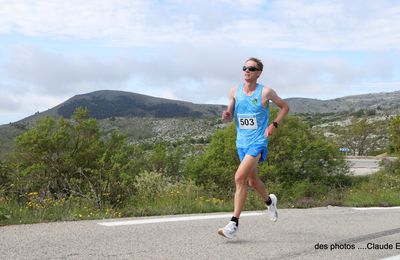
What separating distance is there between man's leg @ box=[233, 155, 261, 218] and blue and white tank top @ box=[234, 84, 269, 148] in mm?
193

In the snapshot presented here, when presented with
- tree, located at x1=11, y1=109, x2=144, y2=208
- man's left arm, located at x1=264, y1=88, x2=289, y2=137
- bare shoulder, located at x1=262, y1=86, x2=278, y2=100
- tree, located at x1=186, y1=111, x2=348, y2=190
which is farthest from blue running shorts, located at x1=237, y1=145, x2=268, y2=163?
tree, located at x1=186, y1=111, x2=348, y2=190

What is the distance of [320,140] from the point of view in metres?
32.9

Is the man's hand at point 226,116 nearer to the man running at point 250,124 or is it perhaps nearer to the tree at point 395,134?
the man running at point 250,124

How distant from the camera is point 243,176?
591 centimetres

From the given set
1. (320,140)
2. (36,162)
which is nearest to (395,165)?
(320,140)

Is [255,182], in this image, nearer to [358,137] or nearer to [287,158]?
[287,158]

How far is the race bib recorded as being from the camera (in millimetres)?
5992

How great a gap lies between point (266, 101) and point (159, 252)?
2.19 metres

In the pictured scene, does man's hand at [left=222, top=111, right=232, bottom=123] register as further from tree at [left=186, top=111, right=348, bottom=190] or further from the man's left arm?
tree at [left=186, top=111, right=348, bottom=190]

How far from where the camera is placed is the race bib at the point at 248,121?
236 inches

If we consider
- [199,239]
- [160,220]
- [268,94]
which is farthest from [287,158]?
[199,239]

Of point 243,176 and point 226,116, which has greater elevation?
point 226,116

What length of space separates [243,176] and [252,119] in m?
0.68

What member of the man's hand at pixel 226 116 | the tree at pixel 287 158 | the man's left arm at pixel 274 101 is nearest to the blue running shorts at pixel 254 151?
the man's left arm at pixel 274 101
